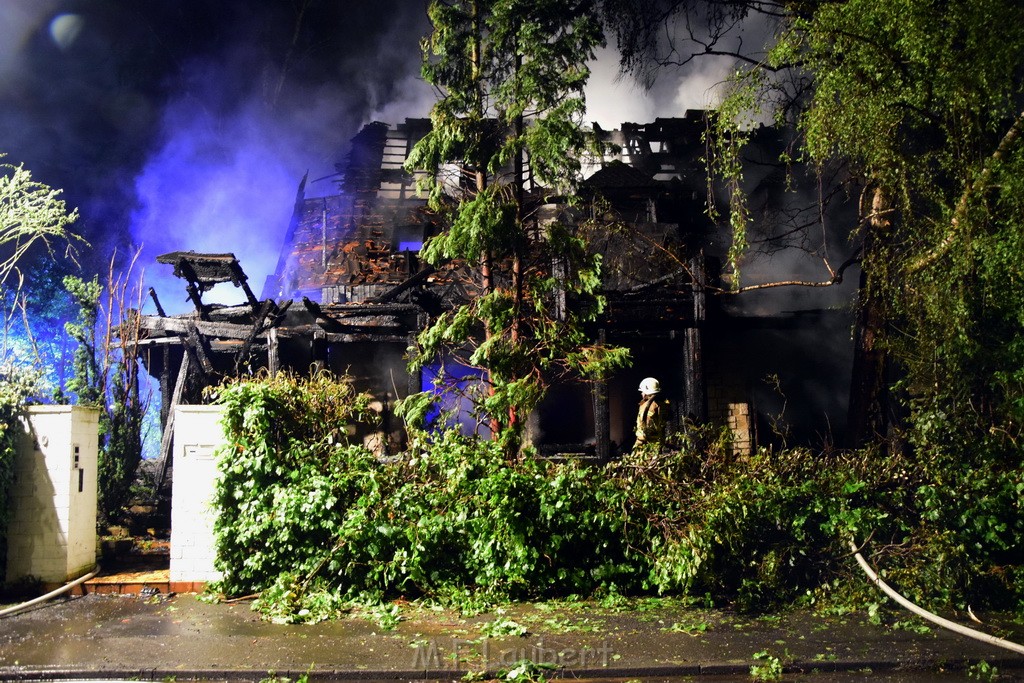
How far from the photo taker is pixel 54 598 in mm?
7938

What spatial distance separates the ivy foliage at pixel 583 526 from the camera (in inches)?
278

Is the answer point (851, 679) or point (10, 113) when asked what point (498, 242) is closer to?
point (851, 679)

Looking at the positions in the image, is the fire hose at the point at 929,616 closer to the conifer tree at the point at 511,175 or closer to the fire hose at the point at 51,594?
the conifer tree at the point at 511,175

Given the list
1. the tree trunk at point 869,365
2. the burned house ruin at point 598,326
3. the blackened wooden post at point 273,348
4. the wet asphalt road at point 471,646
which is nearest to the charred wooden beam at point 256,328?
the burned house ruin at point 598,326

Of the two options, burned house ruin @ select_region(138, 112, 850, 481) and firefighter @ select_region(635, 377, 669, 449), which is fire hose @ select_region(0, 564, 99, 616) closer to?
burned house ruin @ select_region(138, 112, 850, 481)

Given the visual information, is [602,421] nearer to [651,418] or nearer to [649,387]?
[649,387]

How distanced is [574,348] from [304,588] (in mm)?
4453

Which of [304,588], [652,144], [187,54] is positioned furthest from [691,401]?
[187,54]

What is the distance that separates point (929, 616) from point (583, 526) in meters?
3.20

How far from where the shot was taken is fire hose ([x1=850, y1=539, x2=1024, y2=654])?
5.70 m

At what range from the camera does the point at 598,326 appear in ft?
46.4

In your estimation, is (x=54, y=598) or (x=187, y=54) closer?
(x=54, y=598)

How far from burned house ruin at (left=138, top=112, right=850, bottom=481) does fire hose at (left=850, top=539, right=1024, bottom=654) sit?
19.1ft

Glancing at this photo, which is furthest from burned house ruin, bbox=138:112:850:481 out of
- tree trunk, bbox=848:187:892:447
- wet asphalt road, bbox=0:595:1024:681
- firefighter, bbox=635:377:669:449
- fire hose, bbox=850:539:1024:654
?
wet asphalt road, bbox=0:595:1024:681
